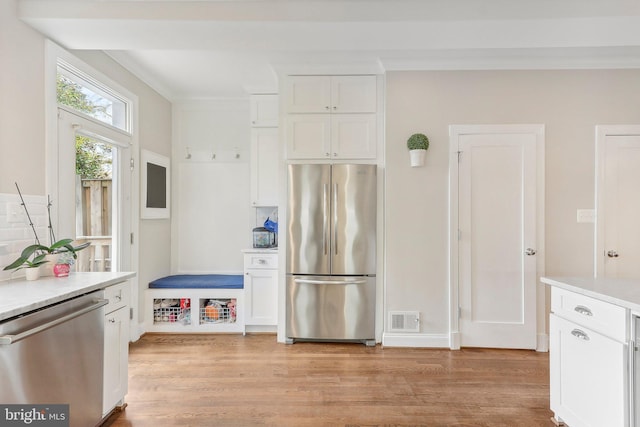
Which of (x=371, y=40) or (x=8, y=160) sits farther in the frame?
(x=371, y=40)

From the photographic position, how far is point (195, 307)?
3502mm

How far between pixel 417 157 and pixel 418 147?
0.30 ft

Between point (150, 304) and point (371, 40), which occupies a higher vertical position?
point (371, 40)

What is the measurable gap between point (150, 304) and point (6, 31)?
2571mm

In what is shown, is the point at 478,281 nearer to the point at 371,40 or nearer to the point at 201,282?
the point at 371,40

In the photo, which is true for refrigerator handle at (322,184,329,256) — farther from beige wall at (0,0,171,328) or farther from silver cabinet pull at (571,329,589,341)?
beige wall at (0,0,171,328)

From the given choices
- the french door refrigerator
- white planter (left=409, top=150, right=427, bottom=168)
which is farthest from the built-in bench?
white planter (left=409, top=150, right=427, bottom=168)

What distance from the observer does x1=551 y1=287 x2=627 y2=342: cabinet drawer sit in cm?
151

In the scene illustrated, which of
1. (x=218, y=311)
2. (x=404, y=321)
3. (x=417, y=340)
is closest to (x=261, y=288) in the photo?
(x=218, y=311)

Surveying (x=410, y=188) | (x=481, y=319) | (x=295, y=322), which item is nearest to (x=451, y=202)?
(x=410, y=188)

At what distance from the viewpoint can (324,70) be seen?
10.6 feet

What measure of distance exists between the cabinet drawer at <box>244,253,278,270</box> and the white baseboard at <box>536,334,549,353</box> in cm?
263

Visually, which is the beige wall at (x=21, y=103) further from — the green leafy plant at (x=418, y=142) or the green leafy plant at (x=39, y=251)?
the green leafy plant at (x=418, y=142)

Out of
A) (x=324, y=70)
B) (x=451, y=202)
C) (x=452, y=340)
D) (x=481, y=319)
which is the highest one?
(x=324, y=70)
